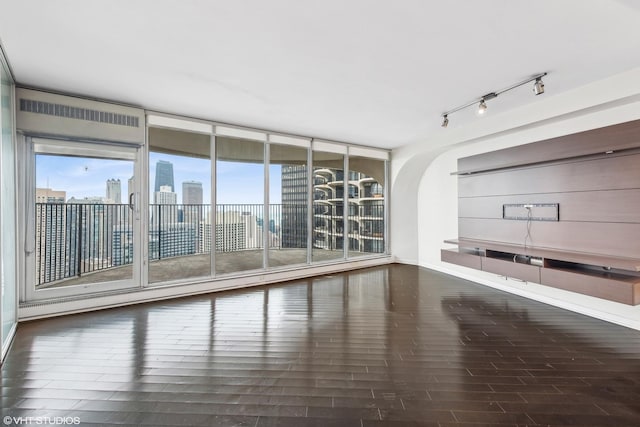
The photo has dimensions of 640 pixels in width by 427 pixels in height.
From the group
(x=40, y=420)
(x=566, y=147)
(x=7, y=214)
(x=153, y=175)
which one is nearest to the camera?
(x=40, y=420)

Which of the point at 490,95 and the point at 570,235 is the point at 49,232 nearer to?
the point at 490,95

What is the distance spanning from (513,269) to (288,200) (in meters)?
4.27

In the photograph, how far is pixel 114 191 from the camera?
390 cm

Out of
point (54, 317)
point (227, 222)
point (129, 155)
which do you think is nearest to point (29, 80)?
point (129, 155)

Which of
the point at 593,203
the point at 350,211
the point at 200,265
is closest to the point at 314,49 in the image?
the point at 593,203

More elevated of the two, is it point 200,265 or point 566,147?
point 566,147

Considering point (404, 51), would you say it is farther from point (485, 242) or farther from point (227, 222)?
point (227, 222)

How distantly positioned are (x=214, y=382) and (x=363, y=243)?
5.34m

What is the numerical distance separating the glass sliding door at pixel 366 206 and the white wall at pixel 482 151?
1.23ft

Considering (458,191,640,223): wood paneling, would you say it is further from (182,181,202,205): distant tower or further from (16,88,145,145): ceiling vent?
(16,88,145,145): ceiling vent

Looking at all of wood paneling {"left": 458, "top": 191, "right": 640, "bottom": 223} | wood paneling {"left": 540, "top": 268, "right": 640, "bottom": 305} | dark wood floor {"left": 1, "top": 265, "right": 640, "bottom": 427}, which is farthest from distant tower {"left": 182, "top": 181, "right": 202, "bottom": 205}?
wood paneling {"left": 540, "top": 268, "right": 640, "bottom": 305}

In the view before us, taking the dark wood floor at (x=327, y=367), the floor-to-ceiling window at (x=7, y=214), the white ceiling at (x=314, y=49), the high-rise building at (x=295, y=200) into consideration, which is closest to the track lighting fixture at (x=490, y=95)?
the white ceiling at (x=314, y=49)

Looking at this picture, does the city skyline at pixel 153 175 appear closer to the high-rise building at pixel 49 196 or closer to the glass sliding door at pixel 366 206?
the high-rise building at pixel 49 196

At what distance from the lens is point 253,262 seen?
5.93m
